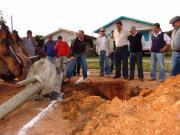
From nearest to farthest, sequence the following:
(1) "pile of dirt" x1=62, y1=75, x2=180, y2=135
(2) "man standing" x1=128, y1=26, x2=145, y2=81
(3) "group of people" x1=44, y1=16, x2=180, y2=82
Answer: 1. (1) "pile of dirt" x1=62, y1=75, x2=180, y2=135
2. (3) "group of people" x1=44, y1=16, x2=180, y2=82
3. (2) "man standing" x1=128, y1=26, x2=145, y2=81

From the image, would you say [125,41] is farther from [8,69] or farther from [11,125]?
[11,125]

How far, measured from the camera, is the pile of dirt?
5.75 meters

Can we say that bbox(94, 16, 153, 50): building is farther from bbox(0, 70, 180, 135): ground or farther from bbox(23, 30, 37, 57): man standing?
bbox(0, 70, 180, 135): ground

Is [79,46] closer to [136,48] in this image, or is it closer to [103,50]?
[103,50]

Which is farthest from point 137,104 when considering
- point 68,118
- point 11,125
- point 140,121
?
point 11,125

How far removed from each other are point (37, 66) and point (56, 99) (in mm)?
1319

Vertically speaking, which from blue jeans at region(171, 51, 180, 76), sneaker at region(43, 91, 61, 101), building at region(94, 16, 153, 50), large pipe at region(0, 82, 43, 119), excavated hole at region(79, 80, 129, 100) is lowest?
excavated hole at region(79, 80, 129, 100)

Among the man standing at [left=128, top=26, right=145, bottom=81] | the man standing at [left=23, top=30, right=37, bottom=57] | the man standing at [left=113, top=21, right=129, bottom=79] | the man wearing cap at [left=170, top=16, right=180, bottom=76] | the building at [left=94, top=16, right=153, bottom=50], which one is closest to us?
the man wearing cap at [left=170, top=16, right=180, bottom=76]

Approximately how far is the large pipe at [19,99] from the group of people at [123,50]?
4037mm

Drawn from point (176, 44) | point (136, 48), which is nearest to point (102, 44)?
point (136, 48)

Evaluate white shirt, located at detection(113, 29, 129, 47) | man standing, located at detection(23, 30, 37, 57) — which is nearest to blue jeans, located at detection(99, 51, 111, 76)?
white shirt, located at detection(113, 29, 129, 47)

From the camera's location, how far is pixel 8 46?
498 inches

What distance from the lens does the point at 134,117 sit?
20.6ft

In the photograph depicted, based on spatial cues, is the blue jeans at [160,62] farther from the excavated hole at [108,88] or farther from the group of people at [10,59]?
the group of people at [10,59]
